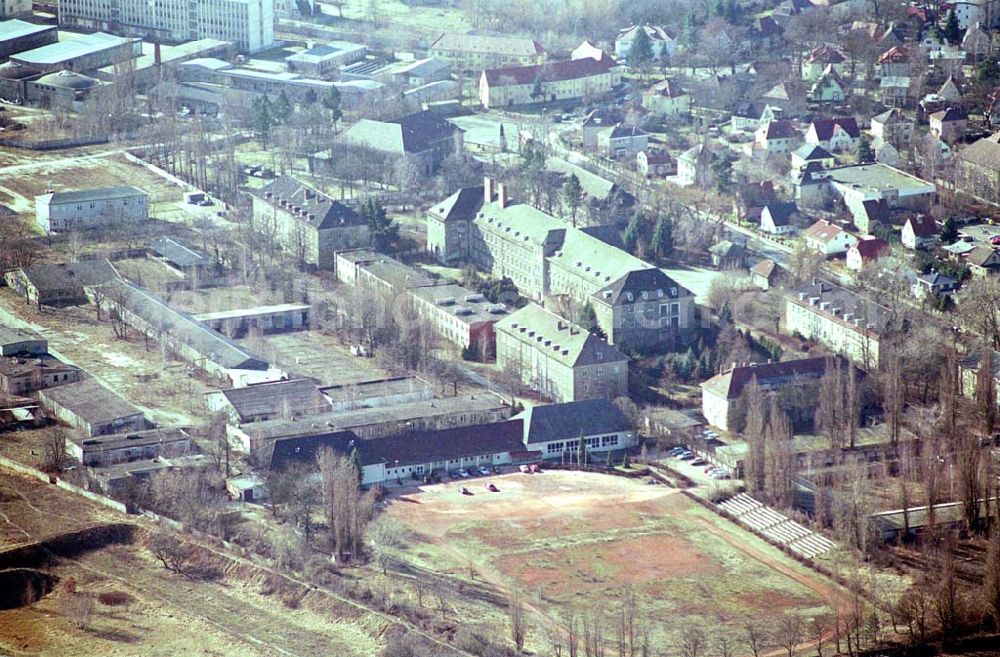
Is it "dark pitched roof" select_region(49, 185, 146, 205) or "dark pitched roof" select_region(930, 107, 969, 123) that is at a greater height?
"dark pitched roof" select_region(930, 107, 969, 123)

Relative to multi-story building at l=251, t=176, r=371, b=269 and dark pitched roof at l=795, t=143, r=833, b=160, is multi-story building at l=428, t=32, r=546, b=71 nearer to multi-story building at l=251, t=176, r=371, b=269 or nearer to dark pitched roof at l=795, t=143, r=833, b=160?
dark pitched roof at l=795, t=143, r=833, b=160

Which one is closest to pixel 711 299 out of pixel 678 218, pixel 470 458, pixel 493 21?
pixel 678 218

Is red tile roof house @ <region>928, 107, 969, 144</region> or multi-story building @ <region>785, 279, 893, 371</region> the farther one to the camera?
red tile roof house @ <region>928, 107, 969, 144</region>

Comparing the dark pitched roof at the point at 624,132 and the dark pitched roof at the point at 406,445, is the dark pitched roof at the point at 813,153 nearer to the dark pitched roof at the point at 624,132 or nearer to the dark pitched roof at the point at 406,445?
the dark pitched roof at the point at 624,132

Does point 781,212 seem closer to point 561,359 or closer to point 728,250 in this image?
point 728,250

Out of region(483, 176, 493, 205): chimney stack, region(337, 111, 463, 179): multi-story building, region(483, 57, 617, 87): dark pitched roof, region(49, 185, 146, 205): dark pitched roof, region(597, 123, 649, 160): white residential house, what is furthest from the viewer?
region(483, 57, 617, 87): dark pitched roof

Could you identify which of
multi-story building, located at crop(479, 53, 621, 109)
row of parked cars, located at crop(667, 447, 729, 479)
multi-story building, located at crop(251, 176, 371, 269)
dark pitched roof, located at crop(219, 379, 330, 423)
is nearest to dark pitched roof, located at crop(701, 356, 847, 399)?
row of parked cars, located at crop(667, 447, 729, 479)

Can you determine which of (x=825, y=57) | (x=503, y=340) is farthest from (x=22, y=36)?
(x=503, y=340)
